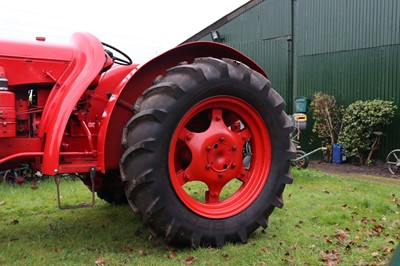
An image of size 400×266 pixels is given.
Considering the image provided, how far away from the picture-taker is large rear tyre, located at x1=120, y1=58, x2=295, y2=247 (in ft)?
10.1

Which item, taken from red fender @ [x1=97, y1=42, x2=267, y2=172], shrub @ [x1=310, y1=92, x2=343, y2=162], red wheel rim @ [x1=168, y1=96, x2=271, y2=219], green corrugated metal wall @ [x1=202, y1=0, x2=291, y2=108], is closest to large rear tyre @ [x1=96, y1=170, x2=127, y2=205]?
red fender @ [x1=97, y1=42, x2=267, y2=172]

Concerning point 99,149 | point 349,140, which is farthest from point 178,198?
point 349,140

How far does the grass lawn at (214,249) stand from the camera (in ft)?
10.4

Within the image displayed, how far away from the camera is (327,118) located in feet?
32.7

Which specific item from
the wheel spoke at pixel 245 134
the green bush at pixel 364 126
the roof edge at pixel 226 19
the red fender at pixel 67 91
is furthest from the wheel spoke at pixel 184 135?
the roof edge at pixel 226 19

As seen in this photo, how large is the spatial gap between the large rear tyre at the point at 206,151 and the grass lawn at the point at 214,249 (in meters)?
0.24

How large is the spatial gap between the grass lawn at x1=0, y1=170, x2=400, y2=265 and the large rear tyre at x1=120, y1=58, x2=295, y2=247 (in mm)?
237

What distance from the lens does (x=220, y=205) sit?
11.6ft

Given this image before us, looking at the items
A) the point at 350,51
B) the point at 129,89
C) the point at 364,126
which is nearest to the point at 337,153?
the point at 364,126

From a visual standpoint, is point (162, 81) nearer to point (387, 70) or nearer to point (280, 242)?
point (280, 242)

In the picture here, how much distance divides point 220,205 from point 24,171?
4215 millimetres

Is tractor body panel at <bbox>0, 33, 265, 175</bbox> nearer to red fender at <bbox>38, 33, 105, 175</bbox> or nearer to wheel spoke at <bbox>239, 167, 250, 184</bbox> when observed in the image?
red fender at <bbox>38, 33, 105, 175</bbox>

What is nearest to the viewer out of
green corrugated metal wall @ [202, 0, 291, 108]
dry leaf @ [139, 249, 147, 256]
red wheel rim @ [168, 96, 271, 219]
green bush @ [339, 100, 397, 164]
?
dry leaf @ [139, 249, 147, 256]

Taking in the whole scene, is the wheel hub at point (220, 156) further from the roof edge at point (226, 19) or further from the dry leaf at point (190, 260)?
the roof edge at point (226, 19)
